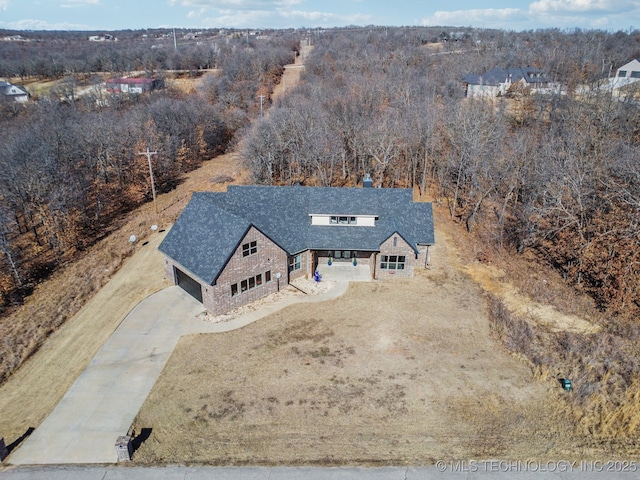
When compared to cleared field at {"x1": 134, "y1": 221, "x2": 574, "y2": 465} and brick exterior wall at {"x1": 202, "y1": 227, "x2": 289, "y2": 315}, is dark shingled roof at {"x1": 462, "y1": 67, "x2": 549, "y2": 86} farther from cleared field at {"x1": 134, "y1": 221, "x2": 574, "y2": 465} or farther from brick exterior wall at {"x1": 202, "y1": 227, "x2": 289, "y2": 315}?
brick exterior wall at {"x1": 202, "y1": 227, "x2": 289, "y2": 315}

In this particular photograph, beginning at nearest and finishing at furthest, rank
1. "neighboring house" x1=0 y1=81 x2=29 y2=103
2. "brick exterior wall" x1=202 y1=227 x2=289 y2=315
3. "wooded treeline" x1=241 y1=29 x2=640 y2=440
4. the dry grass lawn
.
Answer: the dry grass lawn → "wooded treeline" x1=241 y1=29 x2=640 y2=440 → "brick exterior wall" x1=202 y1=227 x2=289 y2=315 → "neighboring house" x1=0 y1=81 x2=29 y2=103

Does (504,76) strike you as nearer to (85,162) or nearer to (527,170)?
(527,170)

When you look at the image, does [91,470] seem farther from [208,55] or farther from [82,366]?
[208,55]

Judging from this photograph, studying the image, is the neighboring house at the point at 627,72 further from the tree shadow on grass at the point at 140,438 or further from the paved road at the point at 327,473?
the tree shadow on grass at the point at 140,438

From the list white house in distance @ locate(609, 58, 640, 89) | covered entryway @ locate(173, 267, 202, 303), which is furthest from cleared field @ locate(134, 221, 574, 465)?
white house in distance @ locate(609, 58, 640, 89)

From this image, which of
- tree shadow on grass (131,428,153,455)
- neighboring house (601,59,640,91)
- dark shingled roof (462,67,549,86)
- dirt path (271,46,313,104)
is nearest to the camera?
tree shadow on grass (131,428,153,455)

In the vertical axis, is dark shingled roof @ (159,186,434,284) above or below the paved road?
above

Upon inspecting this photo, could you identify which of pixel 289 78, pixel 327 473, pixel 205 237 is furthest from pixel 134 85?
pixel 327 473
